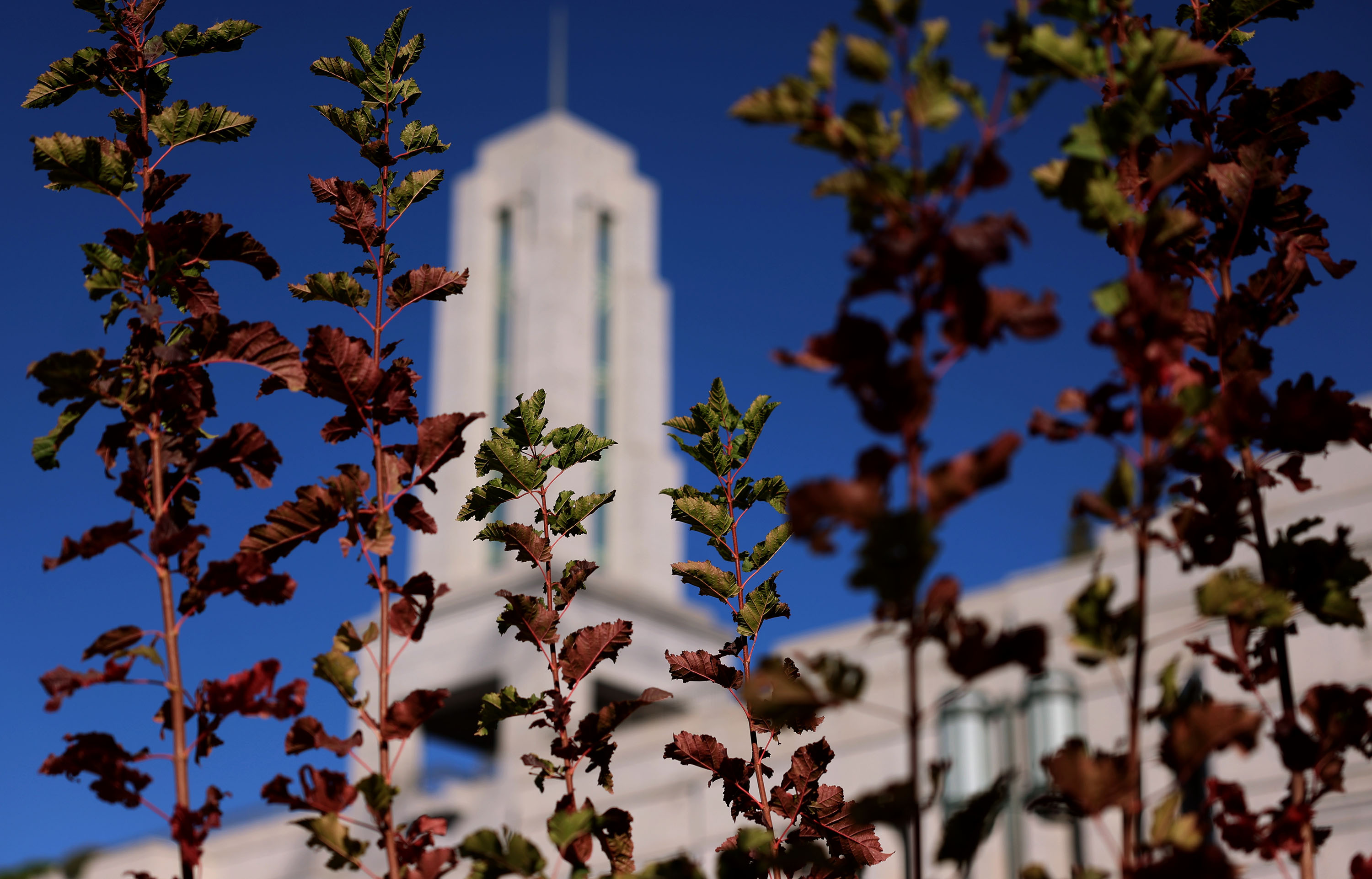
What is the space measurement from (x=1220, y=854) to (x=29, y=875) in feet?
141

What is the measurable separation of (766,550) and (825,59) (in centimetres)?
94

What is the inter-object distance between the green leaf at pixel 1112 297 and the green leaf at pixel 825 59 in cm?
42

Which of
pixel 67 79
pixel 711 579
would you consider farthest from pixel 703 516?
pixel 67 79

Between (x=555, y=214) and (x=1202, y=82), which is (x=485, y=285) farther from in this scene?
(x=1202, y=82)

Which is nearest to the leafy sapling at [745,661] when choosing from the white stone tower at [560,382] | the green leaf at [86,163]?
the green leaf at [86,163]

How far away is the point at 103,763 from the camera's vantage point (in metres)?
2.03

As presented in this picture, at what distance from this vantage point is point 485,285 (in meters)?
43.3

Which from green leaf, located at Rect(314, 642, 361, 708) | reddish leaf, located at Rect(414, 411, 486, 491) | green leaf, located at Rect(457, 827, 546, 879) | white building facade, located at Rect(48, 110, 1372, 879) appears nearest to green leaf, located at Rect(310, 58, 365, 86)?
reddish leaf, located at Rect(414, 411, 486, 491)

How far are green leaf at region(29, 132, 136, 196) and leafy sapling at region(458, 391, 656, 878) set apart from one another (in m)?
0.75

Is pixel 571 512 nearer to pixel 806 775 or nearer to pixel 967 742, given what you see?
pixel 806 775

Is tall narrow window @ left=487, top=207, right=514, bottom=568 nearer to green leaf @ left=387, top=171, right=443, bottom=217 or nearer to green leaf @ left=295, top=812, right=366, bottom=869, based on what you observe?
green leaf @ left=387, top=171, right=443, bottom=217

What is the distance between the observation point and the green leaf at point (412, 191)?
2.37m

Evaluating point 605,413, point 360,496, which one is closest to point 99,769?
point 360,496

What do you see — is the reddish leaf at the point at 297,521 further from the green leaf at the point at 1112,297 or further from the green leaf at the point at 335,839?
the green leaf at the point at 1112,297
